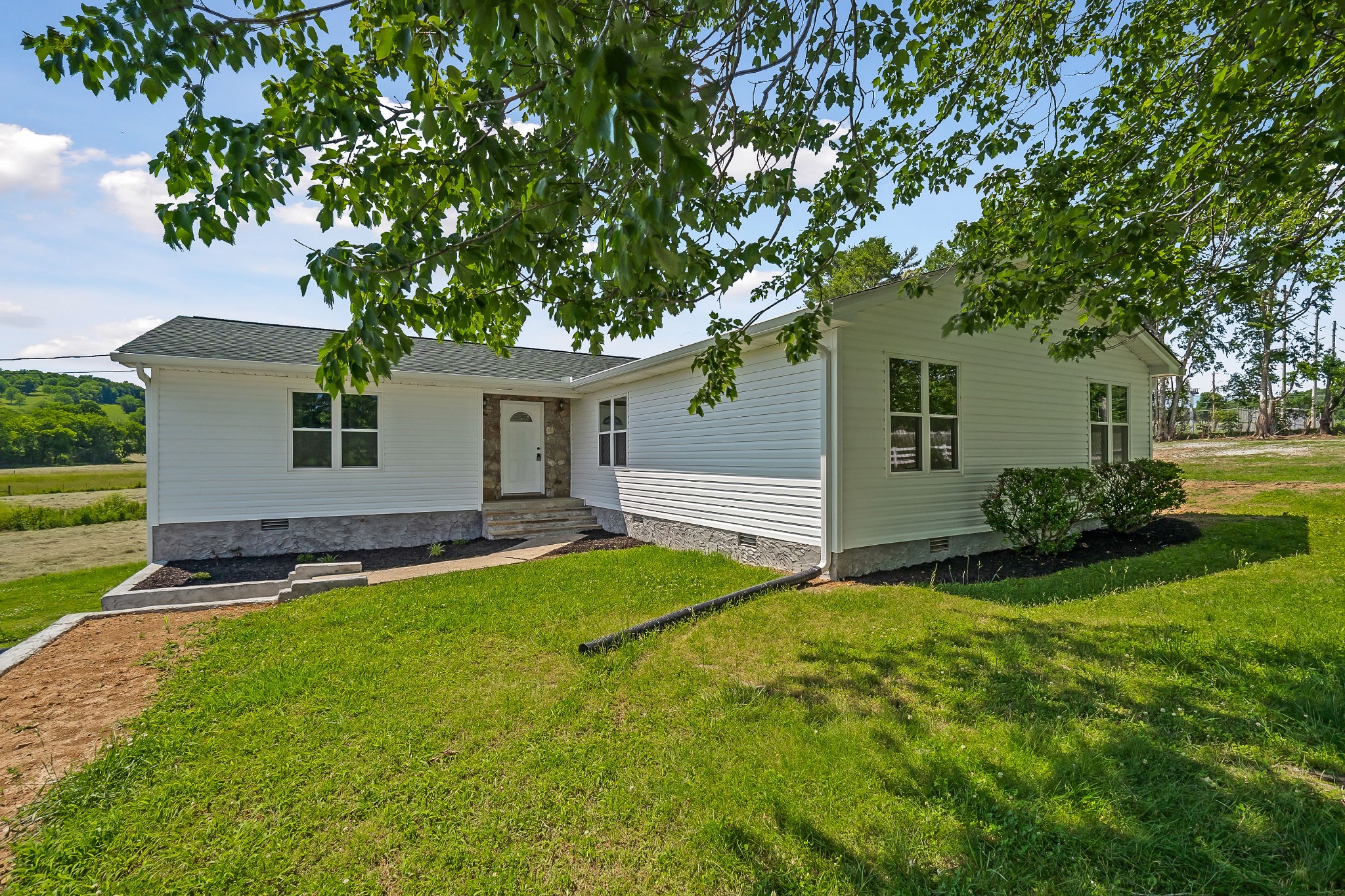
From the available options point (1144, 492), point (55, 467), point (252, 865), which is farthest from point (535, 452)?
point (55, 467)

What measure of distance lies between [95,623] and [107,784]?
3708 millimetres

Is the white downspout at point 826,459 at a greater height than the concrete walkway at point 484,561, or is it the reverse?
the white downspout at point 826,459

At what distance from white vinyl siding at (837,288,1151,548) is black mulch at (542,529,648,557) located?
13.7ft

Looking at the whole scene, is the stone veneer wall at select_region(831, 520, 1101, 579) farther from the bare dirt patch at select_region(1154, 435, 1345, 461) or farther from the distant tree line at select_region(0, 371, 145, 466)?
the distant tree line at select_region(0, 371, 145, 466)

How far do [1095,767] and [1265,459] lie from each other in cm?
2287

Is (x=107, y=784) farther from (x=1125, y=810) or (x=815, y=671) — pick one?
(x=1125, y=810)

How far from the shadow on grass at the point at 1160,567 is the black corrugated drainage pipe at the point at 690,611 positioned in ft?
5.21

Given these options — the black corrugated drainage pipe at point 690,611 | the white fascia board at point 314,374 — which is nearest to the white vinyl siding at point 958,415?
the black corrugated drainage pipe at point 690,611

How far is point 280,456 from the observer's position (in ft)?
30.5

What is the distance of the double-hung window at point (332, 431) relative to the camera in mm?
9492

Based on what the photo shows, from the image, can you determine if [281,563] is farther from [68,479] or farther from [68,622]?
[68,479]

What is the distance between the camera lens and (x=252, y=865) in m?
2.09

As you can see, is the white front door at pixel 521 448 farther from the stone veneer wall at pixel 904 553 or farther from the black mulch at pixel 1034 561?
the black mulch at pixel 1034 561

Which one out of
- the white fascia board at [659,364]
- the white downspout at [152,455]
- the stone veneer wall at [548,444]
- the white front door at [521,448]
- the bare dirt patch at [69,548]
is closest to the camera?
the white fascia board at [659,364]
